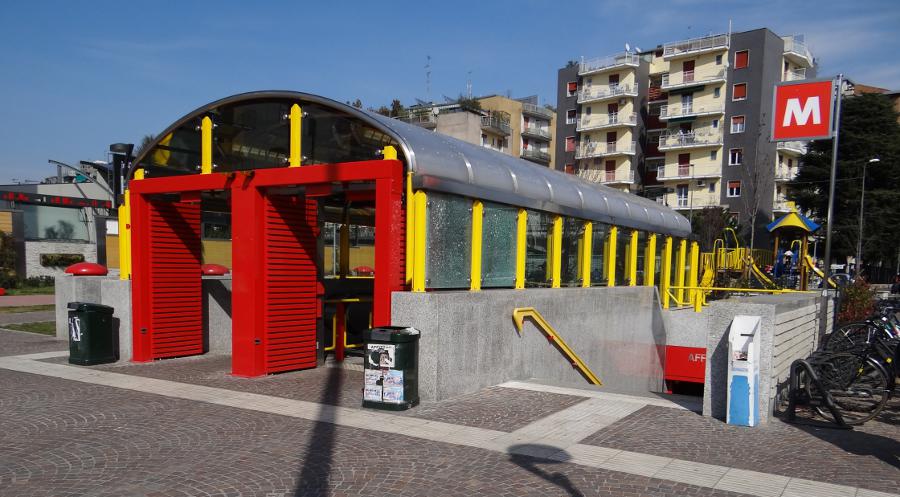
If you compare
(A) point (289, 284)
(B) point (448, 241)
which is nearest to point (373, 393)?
(B) point (448, 241)

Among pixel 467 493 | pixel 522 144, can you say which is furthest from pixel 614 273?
pixel 522 144

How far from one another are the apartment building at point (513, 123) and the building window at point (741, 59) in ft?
77.2

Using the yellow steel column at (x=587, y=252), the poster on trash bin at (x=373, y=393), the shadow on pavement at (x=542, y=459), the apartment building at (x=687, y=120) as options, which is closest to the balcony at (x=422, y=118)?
the apartment building at (x=687, y=120)

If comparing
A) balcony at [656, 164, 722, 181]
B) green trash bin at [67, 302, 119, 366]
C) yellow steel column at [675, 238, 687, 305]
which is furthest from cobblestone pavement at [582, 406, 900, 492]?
balcony at [656, 164, 722, 181]

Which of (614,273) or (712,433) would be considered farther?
(614,273)

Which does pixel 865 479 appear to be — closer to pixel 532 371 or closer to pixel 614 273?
pixel 532 371

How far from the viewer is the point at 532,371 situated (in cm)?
1028

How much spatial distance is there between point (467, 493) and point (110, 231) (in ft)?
54.9

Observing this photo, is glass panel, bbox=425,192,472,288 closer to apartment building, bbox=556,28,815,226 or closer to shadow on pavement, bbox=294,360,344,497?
shadow on pavement, bbox=294,360,344,497

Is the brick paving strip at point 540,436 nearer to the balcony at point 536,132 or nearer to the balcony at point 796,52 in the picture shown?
the balcony at point 796,52

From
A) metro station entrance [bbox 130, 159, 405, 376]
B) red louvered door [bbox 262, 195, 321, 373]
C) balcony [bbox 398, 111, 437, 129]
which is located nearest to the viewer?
metro station entrance [bbox 130, 159, 405, 376]

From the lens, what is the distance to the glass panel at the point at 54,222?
32.7 metres

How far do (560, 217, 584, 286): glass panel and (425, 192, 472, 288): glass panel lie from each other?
→ 349cm

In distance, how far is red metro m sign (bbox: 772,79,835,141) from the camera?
11.8 metres
